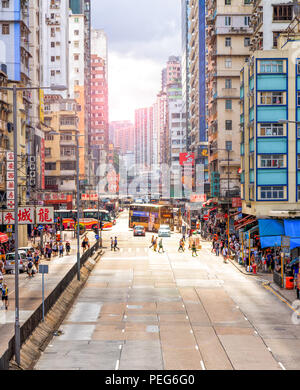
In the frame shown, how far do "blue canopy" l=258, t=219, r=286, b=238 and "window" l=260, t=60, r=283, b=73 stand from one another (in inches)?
528

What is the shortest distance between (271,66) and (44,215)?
78.9 feet

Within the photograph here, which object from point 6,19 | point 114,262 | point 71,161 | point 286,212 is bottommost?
point 114,262

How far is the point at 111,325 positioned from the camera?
3178 centimetres

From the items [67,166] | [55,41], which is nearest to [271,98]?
[67,166]

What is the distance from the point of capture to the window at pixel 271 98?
58156 mm

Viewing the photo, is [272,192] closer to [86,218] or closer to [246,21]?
[246,21]

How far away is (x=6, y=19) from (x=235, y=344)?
57.3 metres

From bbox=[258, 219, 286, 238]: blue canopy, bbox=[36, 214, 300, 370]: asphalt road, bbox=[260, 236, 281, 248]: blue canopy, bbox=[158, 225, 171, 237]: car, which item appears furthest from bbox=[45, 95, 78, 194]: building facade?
bbox=[260, 236, 281, 248]: blue canopy

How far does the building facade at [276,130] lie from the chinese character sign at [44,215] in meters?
18.2

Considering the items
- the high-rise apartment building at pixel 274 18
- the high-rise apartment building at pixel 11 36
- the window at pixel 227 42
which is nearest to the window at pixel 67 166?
the window at pixel 227 42

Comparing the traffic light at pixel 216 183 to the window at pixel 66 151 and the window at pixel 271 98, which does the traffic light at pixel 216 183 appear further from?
the window at pixel 66 151

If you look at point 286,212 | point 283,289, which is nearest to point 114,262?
point 286,212

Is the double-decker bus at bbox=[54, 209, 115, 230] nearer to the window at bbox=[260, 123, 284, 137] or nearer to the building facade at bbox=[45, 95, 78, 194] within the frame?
the building facade at bbox=[45, 95, 78, 194]
